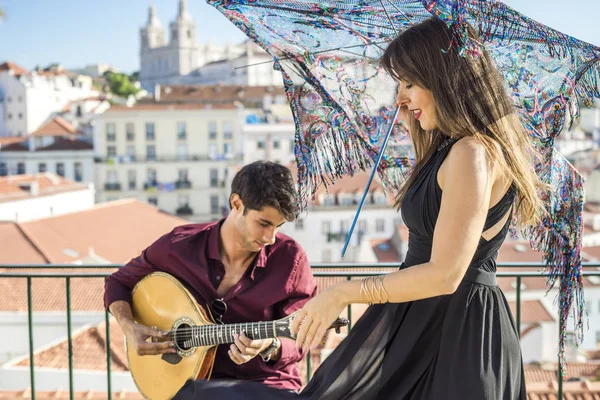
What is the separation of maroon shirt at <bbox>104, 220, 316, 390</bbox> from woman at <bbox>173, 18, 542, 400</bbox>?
443 millimetres

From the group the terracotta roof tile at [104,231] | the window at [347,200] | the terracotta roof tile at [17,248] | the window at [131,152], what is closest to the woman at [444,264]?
the terracotta roof tile at [17,248]

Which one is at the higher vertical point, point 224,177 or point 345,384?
point 345,384

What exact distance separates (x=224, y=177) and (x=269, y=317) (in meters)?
48.6

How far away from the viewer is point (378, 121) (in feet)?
8.31

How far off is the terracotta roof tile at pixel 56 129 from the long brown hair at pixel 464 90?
5216 cm

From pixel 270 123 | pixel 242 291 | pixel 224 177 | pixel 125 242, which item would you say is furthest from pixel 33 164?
pixel 242 291

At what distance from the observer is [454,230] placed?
1724mm

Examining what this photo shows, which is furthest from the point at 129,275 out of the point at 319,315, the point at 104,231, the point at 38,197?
the point at 38,197

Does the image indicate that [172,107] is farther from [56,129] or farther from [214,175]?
[56,129]

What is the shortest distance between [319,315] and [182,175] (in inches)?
1964

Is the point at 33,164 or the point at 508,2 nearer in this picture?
the point at 508,2

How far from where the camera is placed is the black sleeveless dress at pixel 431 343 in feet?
6.08

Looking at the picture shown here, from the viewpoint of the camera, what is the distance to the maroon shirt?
8.04 feet

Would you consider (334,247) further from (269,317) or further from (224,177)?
(269,317)
